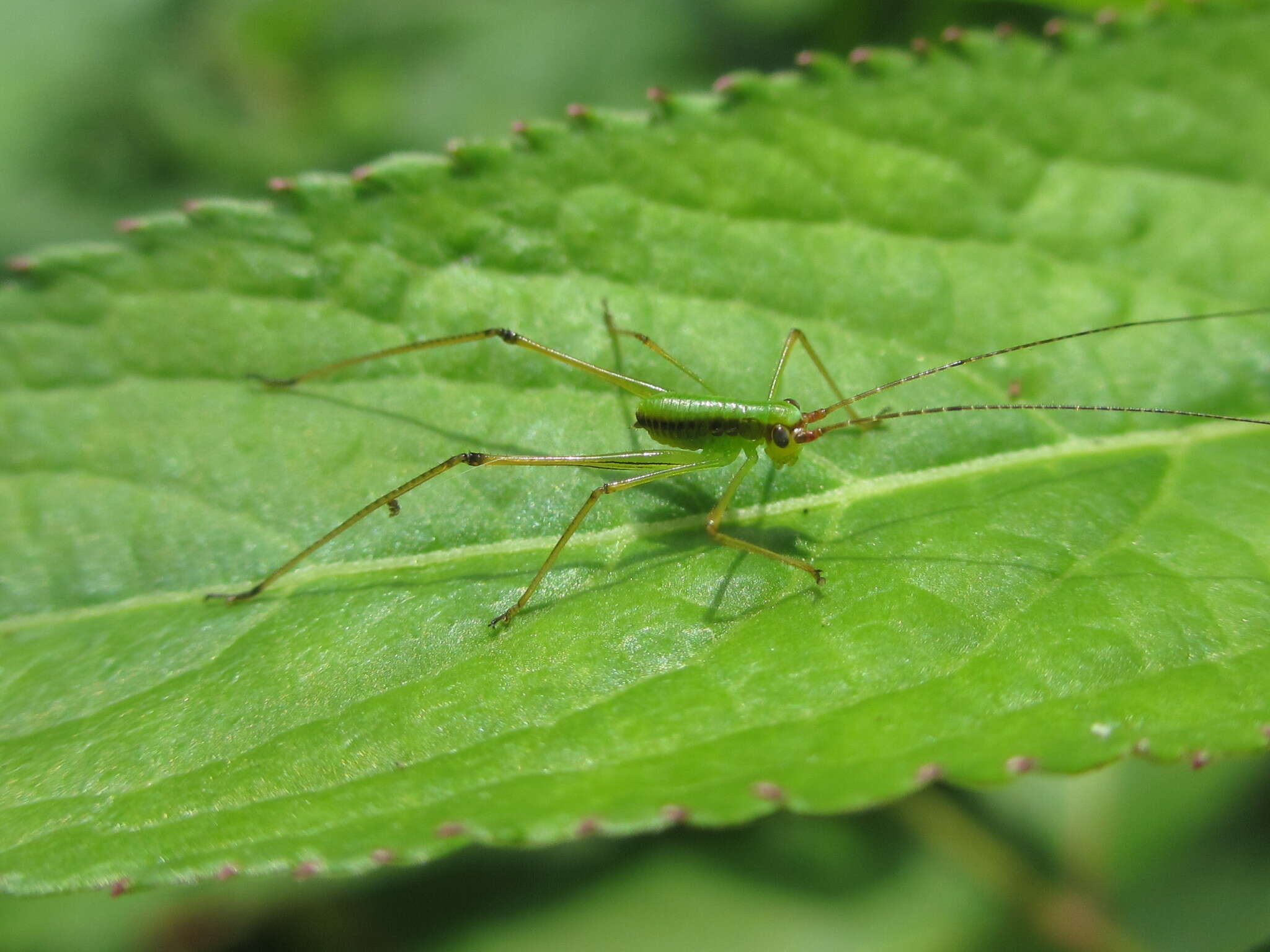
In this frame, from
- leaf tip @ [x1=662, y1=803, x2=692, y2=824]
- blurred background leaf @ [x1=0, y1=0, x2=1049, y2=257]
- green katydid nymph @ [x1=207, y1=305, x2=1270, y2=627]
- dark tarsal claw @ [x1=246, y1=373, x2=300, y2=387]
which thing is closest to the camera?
leaf tip @ [x1=662, y1=803, x2=692, y2=824]

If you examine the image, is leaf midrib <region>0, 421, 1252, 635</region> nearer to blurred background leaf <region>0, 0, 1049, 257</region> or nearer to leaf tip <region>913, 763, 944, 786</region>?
leaf tip <region>913, 763, 944, 786</region>

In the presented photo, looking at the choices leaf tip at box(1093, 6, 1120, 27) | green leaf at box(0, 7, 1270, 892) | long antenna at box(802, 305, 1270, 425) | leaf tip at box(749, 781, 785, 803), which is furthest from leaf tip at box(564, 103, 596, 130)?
leaf tip at box(749, 781, 785, 803)

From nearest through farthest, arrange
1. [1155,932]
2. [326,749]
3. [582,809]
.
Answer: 1. [582,809]
2. [326,749]
3. [1155,932]

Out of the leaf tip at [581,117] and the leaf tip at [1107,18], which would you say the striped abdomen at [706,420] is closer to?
the leaf tip at [581,117]

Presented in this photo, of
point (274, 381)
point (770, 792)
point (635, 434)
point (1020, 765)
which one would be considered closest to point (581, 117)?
point (635, 434)

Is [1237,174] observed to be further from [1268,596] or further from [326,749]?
[326,749]

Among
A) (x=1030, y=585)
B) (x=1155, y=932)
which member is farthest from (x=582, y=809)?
(x=1155, y=932)

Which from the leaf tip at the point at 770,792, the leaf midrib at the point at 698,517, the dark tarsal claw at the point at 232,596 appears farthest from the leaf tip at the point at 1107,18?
the dark tarsal claw at the point at 232,596
